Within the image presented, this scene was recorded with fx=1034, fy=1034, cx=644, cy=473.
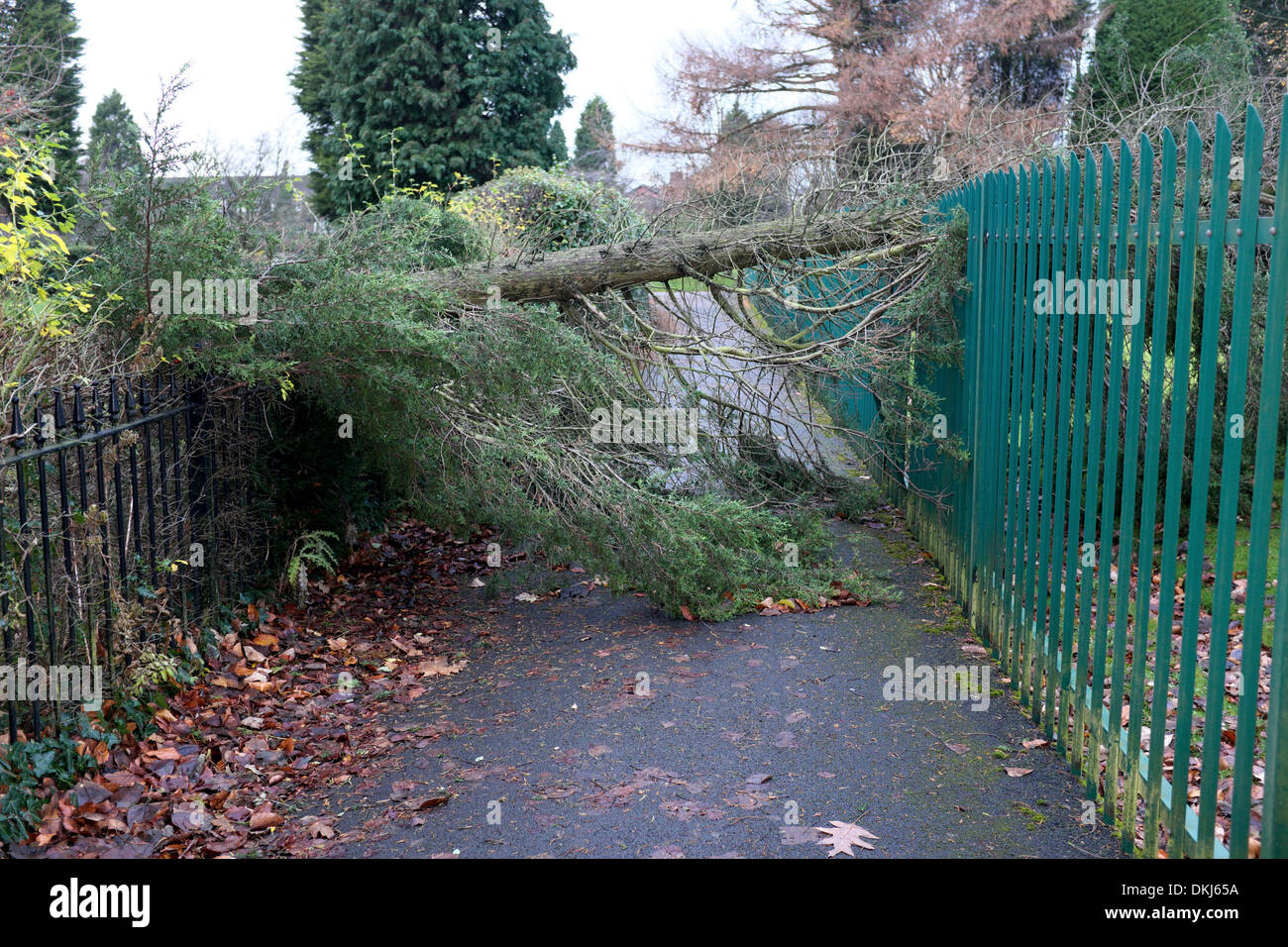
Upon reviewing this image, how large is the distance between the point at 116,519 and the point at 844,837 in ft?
11.7

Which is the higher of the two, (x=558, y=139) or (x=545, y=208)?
(x=558, y=139)

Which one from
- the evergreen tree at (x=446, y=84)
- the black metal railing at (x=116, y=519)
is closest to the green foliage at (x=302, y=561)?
the black metal railing at (x=116, y=519)

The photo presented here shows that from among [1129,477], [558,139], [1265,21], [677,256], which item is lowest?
[1129,477]

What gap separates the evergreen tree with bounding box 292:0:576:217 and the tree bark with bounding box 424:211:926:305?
15.1 meters

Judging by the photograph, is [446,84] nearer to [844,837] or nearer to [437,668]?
[437,668]

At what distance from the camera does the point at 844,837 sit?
142 inches

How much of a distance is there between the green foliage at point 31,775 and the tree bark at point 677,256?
4553mm

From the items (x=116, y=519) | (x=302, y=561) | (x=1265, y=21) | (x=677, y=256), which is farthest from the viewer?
(x=1265, y=21)

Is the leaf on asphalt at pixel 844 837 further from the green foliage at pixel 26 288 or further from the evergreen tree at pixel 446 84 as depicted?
the evergreen tree at pixel 446 84

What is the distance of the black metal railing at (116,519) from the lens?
403 cm

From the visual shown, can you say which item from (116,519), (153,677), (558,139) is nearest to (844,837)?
(153,677)

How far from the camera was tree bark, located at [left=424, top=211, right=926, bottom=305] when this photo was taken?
780cm

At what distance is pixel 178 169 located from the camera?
5387 mm

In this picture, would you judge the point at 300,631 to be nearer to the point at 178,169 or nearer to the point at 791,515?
the point at 178,169
